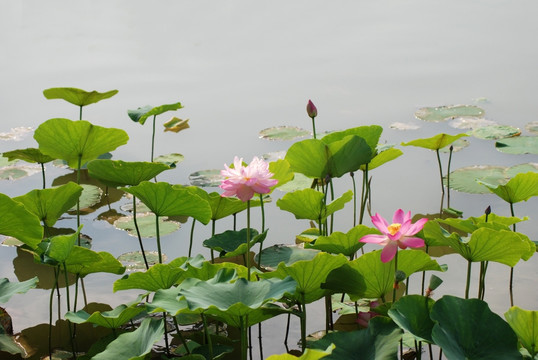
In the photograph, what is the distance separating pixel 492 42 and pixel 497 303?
210 centimetres

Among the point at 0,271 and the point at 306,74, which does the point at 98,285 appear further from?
the point at 306,74

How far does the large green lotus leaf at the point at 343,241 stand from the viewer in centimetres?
143

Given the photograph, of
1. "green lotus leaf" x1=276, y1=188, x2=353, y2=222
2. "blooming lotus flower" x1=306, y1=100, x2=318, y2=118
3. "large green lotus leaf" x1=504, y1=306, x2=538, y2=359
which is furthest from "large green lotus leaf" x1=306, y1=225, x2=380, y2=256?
"blooming lotus flower" x1=306, y1=100, x2=318, y2=118

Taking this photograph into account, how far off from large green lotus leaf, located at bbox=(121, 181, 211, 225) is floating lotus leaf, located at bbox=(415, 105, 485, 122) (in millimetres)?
1485

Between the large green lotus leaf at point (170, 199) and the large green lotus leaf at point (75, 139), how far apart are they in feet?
0.89

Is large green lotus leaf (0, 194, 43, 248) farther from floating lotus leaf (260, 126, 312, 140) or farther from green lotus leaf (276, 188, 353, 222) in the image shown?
floating lotus leaf (260, 126, 312, 140)

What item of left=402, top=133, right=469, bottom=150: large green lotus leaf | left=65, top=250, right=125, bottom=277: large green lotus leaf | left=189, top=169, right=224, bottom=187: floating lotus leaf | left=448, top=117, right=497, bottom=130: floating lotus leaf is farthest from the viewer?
left=448, top=117, right=497, bottom=130: floating lotus leaf

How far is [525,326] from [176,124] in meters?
1.92

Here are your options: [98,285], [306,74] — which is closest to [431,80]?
[306,74]

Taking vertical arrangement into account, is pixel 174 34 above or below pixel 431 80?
above

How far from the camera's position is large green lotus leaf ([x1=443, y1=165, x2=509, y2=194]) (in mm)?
2248

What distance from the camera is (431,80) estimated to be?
10.2 ft

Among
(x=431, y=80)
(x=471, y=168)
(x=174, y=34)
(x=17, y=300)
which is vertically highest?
(x=174, y=34)

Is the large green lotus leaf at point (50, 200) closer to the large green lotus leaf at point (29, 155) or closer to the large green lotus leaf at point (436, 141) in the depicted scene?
the large green lotus leaf at point (29, 155)
